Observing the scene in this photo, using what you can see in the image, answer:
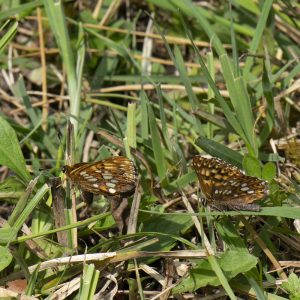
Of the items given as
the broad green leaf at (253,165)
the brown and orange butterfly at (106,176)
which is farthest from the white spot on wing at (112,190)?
the broad green leaf at (253,165)

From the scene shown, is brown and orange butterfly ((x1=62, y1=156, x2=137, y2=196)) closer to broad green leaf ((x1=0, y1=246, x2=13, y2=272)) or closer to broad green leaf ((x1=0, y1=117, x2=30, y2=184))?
broad green leaf ((x1=0, y1=117, x2=30, y2=184))

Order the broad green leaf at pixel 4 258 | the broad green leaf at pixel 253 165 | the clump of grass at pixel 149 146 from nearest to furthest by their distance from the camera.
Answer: the broad green leaf at pixel 4 258, the clump of grass at pixel 149 146, the broad green leaf at pixel 253 165

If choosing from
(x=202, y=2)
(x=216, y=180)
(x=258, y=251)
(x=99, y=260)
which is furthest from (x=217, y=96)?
(x=202, y=2)

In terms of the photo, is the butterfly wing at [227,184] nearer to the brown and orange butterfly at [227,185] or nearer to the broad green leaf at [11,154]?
the brown and orange butterfly at [227,185]

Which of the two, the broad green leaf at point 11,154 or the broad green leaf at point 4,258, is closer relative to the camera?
the broad green leaf at point 4,258

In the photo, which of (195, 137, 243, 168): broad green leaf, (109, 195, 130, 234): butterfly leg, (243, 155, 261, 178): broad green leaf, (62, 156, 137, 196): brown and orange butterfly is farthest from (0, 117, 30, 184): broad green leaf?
(243, 155, 261, 178): broad green leaf

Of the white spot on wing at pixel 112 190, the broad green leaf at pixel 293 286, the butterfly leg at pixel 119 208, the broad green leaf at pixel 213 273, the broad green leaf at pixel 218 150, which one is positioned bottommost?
the broad green leaf at pixel 293 286
